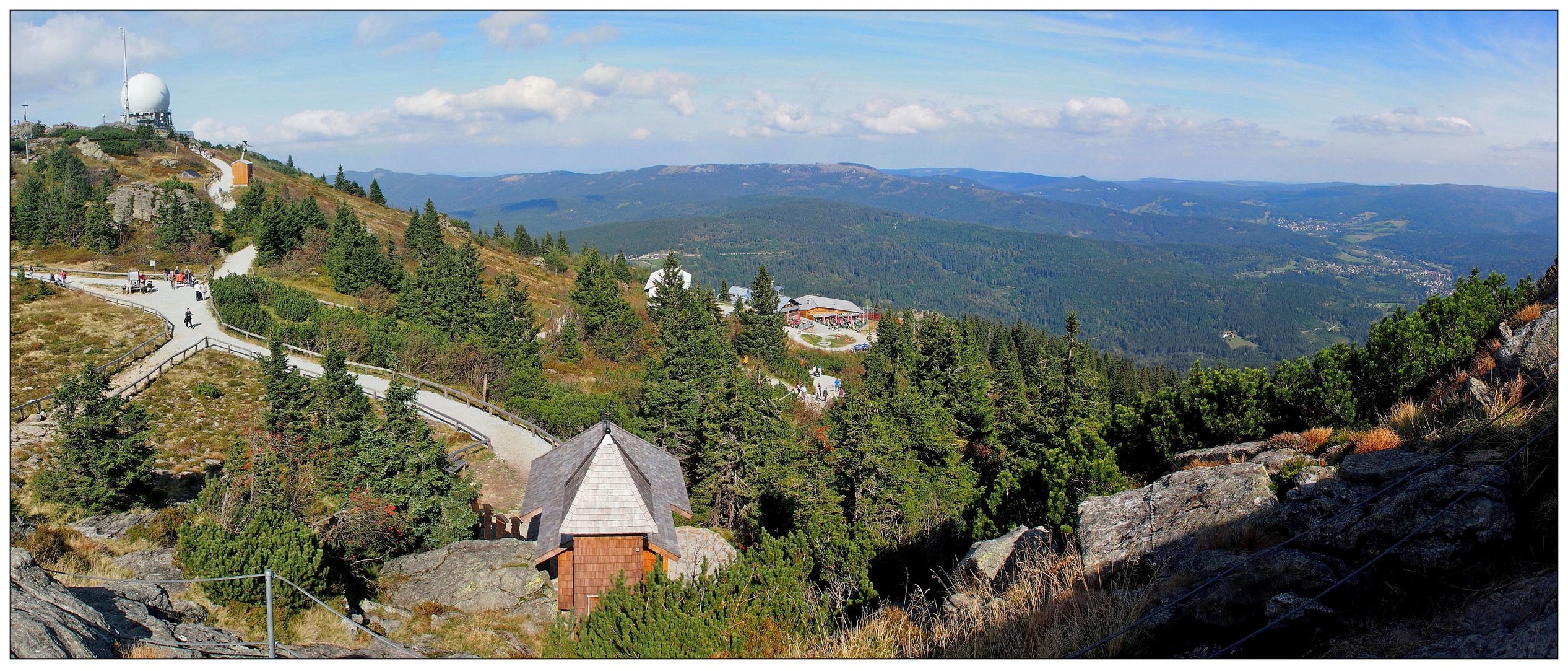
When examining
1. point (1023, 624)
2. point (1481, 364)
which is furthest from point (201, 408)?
point (1481, 364)

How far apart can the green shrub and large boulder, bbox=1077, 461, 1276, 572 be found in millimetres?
10238

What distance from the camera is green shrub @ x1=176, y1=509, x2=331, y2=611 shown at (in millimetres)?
10508

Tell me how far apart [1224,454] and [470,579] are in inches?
487

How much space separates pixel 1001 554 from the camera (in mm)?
8914

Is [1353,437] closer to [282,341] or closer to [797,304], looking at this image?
[282,341]

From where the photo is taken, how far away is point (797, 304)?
350ft

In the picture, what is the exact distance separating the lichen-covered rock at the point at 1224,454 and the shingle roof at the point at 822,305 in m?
93.3

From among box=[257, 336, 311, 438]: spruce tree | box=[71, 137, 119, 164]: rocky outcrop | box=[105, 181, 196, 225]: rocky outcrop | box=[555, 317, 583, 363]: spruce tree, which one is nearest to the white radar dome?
box=[71, 137, 119, 164]: rocky outcrop

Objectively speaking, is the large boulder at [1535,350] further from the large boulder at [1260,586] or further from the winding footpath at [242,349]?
the winding footpath at [242,349]

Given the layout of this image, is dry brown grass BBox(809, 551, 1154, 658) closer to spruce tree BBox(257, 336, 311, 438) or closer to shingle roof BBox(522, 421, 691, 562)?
shingle roof BBox(522, 421, 691, 562)

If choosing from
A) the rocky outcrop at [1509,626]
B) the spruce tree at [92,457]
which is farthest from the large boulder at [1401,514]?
the spruce tree at [92,457]

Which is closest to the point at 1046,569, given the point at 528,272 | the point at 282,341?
the point at 282,341

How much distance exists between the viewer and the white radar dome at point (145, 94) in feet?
221

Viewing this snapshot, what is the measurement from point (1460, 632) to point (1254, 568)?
1.38 m
